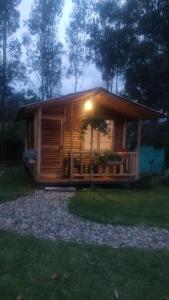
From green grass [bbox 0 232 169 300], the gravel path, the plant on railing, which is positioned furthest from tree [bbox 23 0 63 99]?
green grass [bbox 0 232 169 300]

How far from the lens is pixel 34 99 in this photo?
2817 centimetres

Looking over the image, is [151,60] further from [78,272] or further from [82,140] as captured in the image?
[78,272]

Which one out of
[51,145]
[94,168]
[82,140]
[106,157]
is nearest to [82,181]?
[94,168]

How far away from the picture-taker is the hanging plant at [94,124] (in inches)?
518

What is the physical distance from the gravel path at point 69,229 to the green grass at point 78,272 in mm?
513

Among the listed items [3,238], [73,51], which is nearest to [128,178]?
[3,238]

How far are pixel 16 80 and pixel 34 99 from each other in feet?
11.1

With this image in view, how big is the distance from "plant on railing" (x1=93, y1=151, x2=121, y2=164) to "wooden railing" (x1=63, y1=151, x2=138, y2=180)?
6 centimetres

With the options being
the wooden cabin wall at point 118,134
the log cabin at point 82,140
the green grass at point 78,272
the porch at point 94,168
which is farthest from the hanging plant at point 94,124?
the green grass at point 78,272

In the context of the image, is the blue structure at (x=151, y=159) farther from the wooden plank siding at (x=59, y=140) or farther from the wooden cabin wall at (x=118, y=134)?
the wooden plank siding at (x=59, y=140)

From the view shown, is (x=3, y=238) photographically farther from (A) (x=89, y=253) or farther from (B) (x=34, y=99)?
(B) (x=34, y=99)

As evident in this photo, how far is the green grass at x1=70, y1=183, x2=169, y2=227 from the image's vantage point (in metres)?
8.01

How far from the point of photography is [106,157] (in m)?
12.8

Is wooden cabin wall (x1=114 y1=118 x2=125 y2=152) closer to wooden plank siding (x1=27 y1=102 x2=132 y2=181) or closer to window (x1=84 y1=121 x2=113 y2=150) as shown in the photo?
window (x1=84 y1=121 x2=113 y2=150)
